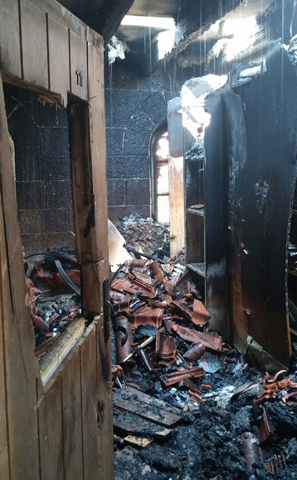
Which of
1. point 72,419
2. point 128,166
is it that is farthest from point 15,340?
point 128,166

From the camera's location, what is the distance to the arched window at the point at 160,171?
7844 mm

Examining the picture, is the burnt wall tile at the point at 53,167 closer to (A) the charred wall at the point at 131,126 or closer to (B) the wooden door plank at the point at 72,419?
(A) the charred wall at the point at 131,126

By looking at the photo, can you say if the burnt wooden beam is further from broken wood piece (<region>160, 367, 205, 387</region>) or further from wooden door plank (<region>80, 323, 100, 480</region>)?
wooden door plank (<region>80, 323, 100, 480</region>)

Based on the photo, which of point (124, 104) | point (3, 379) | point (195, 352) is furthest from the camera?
point (124, 104)

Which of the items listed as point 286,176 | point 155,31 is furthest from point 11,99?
point 286,176

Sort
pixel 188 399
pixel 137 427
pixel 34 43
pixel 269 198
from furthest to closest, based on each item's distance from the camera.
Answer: pixel 188 399 < pixel 269 198 < pixel 137 427 < pixel 34 43

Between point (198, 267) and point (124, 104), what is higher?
point (124, 104)

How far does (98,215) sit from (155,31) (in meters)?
5.48

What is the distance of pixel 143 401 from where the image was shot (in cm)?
353

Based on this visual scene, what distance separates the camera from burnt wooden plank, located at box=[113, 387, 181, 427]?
3211 millimetres

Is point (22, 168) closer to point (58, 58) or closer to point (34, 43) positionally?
point (58, 58)

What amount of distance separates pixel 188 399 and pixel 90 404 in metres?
2.27

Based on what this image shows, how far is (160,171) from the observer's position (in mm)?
7934

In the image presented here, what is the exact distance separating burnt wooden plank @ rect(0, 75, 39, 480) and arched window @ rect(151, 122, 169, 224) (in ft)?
22.6
